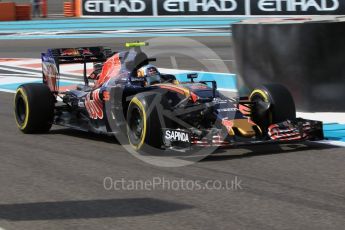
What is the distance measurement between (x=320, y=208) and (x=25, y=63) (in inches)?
573

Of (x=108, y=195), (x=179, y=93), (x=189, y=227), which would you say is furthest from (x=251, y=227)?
(x=179, y=93)

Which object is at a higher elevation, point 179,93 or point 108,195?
point 179,93

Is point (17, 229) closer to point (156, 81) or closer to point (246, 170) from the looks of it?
point (246, 170)

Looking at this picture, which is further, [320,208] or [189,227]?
[320,208]

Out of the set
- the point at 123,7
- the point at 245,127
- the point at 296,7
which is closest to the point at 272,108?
the point at 245,127

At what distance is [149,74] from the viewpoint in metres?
9.09

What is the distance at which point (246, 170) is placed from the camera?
747 centimetres

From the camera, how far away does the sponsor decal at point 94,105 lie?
9.16 m

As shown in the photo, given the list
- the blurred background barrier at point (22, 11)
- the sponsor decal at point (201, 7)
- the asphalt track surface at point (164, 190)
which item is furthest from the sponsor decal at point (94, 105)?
the blurred background barrier at point (22, 11)

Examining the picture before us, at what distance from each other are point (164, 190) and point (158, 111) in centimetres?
154

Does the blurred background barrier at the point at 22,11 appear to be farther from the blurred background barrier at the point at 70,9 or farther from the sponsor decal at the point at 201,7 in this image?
Result: the sponsor decal at the point at 201,7

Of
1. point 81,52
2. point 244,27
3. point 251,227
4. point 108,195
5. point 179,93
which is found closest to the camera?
point 251,227

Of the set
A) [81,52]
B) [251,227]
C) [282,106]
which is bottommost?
[251,227]

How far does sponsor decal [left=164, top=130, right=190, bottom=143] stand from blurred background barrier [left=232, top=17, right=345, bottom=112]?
337cm
